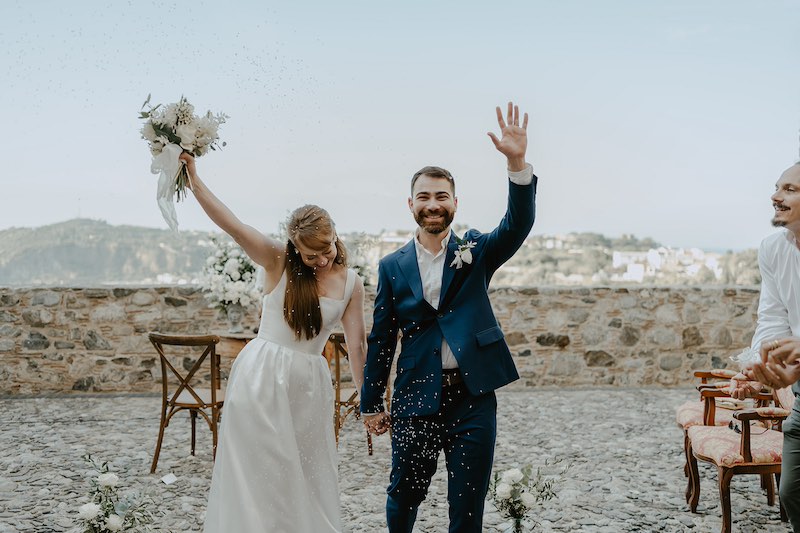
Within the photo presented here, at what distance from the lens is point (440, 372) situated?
96.5 inches

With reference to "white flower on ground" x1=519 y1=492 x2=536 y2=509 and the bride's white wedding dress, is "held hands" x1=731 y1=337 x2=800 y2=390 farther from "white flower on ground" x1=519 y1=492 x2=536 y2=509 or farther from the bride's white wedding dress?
the bride's white wedding dress

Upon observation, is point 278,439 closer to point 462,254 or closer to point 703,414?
point 462,254

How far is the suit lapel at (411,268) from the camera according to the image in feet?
8.33

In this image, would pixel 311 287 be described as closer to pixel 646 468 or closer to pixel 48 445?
pixel 646 468

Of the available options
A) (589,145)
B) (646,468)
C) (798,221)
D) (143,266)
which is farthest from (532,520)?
(589,145)

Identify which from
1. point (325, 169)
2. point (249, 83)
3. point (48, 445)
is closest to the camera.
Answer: point (249, 83)

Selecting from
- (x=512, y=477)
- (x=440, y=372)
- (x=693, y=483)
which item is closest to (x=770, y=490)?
(x=693, y=483)

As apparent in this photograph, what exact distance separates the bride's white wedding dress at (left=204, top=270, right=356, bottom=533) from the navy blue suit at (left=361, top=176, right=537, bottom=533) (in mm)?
286

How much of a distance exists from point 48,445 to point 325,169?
3.39 m

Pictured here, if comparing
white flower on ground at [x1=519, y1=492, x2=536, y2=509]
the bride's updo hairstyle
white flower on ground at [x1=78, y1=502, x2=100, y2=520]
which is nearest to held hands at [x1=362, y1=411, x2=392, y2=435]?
the bride's updo hairstyle

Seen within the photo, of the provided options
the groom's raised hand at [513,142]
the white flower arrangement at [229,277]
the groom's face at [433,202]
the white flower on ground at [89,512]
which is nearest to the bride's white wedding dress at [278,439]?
the white flower on ground at [89,512]

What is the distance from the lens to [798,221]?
2.36 metres

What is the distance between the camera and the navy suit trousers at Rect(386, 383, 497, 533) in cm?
242

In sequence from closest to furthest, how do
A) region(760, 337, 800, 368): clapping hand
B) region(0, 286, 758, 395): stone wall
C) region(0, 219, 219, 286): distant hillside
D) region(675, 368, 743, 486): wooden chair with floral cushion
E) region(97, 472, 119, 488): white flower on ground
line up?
region(760, 337, 800, 368): clapping hand < region(97, 472, 119, 488): white flower on ground < region(675, 368, 743, 486): wooden chair with floral cushion < region(0, 286, 758, 395): stone wall < region(0, 219, 219, 286): distant hillside
